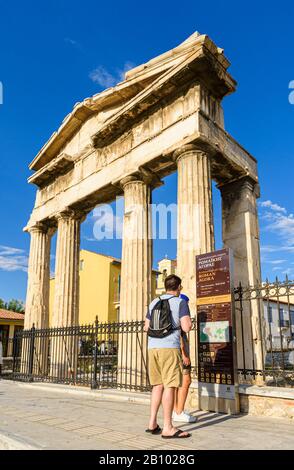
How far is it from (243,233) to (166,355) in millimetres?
7633

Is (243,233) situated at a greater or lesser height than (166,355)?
greater

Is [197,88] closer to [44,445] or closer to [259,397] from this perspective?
[259,397]

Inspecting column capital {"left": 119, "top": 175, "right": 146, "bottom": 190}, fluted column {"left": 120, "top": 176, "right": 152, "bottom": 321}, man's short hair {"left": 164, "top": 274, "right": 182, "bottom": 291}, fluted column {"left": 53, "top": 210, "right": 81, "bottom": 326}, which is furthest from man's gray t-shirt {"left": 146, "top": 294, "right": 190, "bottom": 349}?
fluted column {"left": 53, "top": 210, "right": 81, "bottom": 326}

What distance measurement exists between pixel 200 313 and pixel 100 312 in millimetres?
28262

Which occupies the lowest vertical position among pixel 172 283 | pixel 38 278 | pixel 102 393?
pixel 102 393

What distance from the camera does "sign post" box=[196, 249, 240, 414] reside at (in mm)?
6035

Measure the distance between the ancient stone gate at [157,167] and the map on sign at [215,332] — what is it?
6.46 feet

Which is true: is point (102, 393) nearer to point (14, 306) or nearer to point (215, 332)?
point (215, 332)

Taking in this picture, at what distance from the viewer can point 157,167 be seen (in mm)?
11555

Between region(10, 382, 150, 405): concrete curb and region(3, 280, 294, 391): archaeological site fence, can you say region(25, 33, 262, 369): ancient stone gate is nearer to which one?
region(3, 280, 294, 391): archaeological site fence

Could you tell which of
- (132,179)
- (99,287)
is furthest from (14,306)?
(132,179)

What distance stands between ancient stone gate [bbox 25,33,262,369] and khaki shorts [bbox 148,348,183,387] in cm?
405

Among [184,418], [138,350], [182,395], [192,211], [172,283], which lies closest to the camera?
[172,283]

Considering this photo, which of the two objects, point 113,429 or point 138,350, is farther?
point 138,350
